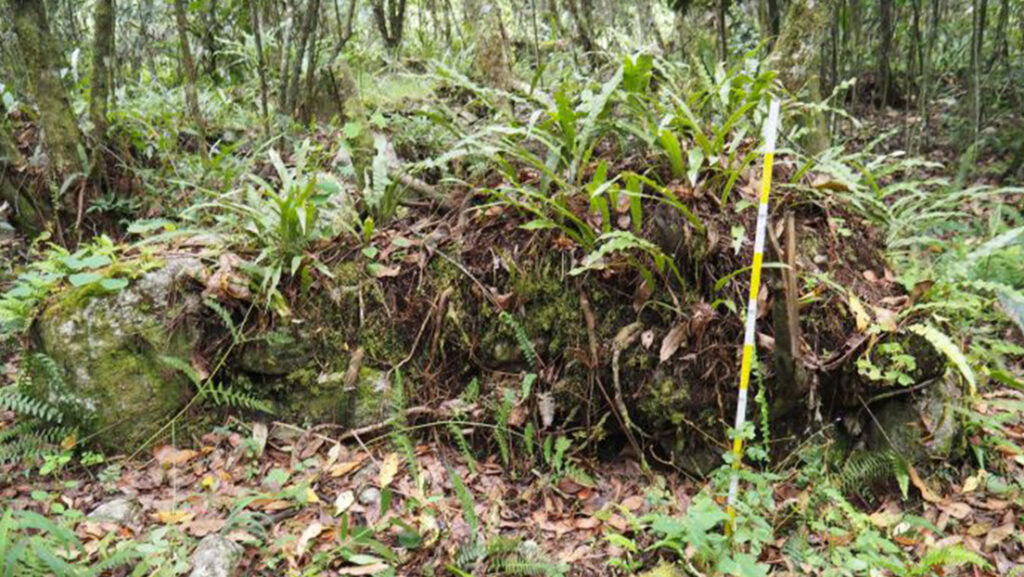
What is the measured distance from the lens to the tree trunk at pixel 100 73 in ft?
14.8

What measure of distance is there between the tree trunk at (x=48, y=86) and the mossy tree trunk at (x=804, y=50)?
497 cm

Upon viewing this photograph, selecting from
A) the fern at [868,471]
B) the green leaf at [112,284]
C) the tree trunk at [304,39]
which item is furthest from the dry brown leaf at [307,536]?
the tree trunk at [304,39]

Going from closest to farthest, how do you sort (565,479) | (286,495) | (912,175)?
(286,495) < (565,479) < (912,175)

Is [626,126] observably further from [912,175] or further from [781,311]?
[912,175]

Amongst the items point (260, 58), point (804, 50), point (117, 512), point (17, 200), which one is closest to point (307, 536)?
point (117, 512)

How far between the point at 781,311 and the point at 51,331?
3499 millimetres

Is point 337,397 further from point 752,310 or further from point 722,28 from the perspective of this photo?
point 722,28

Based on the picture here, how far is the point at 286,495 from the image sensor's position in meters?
2.88

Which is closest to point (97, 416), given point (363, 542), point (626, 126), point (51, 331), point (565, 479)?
point (51, 331)

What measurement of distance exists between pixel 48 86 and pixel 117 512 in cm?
331

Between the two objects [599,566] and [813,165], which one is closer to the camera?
[599,566]

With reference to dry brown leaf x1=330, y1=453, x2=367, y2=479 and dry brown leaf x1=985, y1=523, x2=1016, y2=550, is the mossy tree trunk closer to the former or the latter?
dry brown leaf x1=985, y1=523, x2=1016, y2=550

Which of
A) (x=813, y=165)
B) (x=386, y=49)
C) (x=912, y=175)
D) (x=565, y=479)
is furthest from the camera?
(x=386, y=49)

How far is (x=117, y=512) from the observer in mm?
2795
